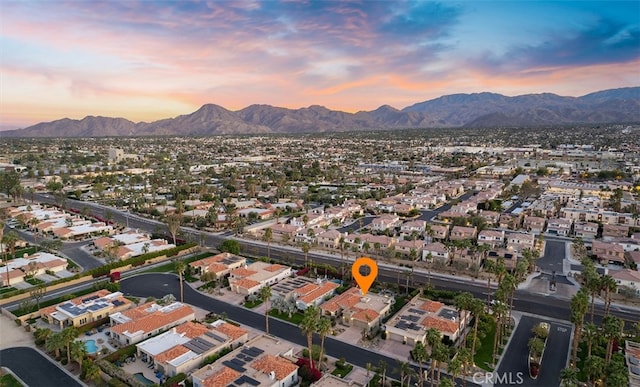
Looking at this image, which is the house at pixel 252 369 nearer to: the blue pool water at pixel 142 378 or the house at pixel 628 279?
the blue pool water at pixel 142 378

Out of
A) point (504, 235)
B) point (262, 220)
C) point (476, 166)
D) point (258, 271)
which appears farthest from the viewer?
point (476, 166)

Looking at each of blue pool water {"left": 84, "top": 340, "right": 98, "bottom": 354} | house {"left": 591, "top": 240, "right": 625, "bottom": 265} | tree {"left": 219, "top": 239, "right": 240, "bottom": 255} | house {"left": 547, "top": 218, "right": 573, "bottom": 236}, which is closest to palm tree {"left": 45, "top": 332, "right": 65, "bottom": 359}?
blue pool water {"left": 84, "top": 340, "right": 98, "bottom": 354}

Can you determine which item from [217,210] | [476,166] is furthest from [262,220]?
[476,166]

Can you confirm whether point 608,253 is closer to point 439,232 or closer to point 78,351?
point 439,232

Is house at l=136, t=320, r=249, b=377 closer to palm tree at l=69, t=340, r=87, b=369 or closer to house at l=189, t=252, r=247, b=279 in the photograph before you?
palm tree at l=69, t=340, r=87, b=369

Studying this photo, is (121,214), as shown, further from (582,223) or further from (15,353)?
(582,223)

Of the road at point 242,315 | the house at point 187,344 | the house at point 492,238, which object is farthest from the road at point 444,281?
the house at point 187,344

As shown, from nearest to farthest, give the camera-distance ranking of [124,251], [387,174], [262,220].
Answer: [124,251]
[262,220]
[387,174]

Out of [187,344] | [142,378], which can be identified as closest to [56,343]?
[142,378]
